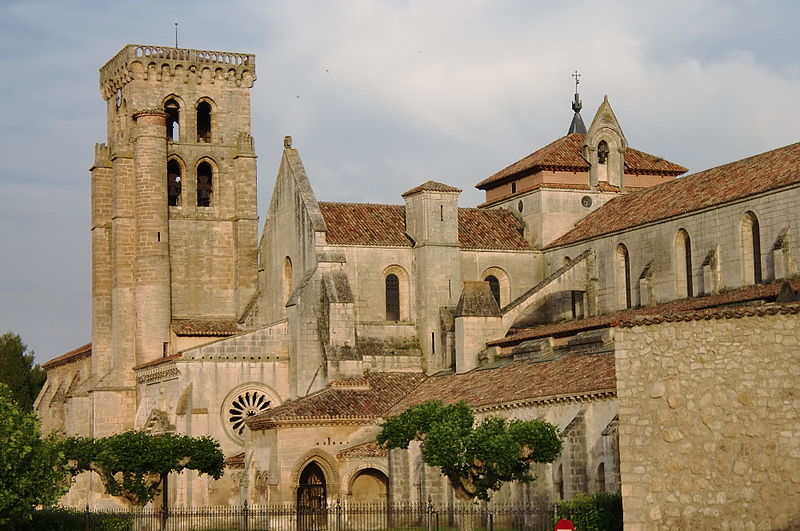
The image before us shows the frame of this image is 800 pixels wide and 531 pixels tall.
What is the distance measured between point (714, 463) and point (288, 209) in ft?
125

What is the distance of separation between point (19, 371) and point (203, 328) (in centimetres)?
3902

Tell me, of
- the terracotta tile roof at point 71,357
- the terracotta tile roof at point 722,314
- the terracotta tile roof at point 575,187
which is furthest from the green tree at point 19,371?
the terracotta tile roof at point 722,314

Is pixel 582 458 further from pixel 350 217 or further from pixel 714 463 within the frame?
pixel 350 217

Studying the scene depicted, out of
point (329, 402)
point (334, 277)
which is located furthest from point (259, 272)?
point (329, 402)

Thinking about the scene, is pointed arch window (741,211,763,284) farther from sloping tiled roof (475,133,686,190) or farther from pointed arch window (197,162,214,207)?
pointed arch window (197,162,214,207)

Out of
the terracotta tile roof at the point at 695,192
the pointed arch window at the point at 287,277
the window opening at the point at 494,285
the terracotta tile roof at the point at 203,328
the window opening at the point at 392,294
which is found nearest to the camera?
the terracotta tile roof at the point at 695,192

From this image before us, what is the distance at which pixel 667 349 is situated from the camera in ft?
87.9

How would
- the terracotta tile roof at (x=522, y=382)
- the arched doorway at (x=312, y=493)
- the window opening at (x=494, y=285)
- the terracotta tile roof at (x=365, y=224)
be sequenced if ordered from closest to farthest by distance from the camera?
the terracotta tile roof at (x=522, y=382)
the arched doorway at (x=312, y=493)
the terracotta tile roof at (x=365, y=224)
the window opening at (x=494, y=285)

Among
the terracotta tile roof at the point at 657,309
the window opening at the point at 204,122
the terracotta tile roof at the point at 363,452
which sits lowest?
the terracotta tile roof at the point at 363,452

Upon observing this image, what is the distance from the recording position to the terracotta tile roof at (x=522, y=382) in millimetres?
43438

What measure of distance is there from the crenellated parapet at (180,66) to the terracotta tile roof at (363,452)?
2150 cm

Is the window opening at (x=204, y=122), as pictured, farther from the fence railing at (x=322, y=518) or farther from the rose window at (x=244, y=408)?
the fence railing at (x=322, y=518)

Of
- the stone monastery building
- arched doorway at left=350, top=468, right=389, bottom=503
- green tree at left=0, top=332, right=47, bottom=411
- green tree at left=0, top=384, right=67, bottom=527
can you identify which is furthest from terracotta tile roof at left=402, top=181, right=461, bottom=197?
green tree at left=0, top=332, right=47, bottom=411

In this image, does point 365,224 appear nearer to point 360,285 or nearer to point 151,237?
point 360,285
